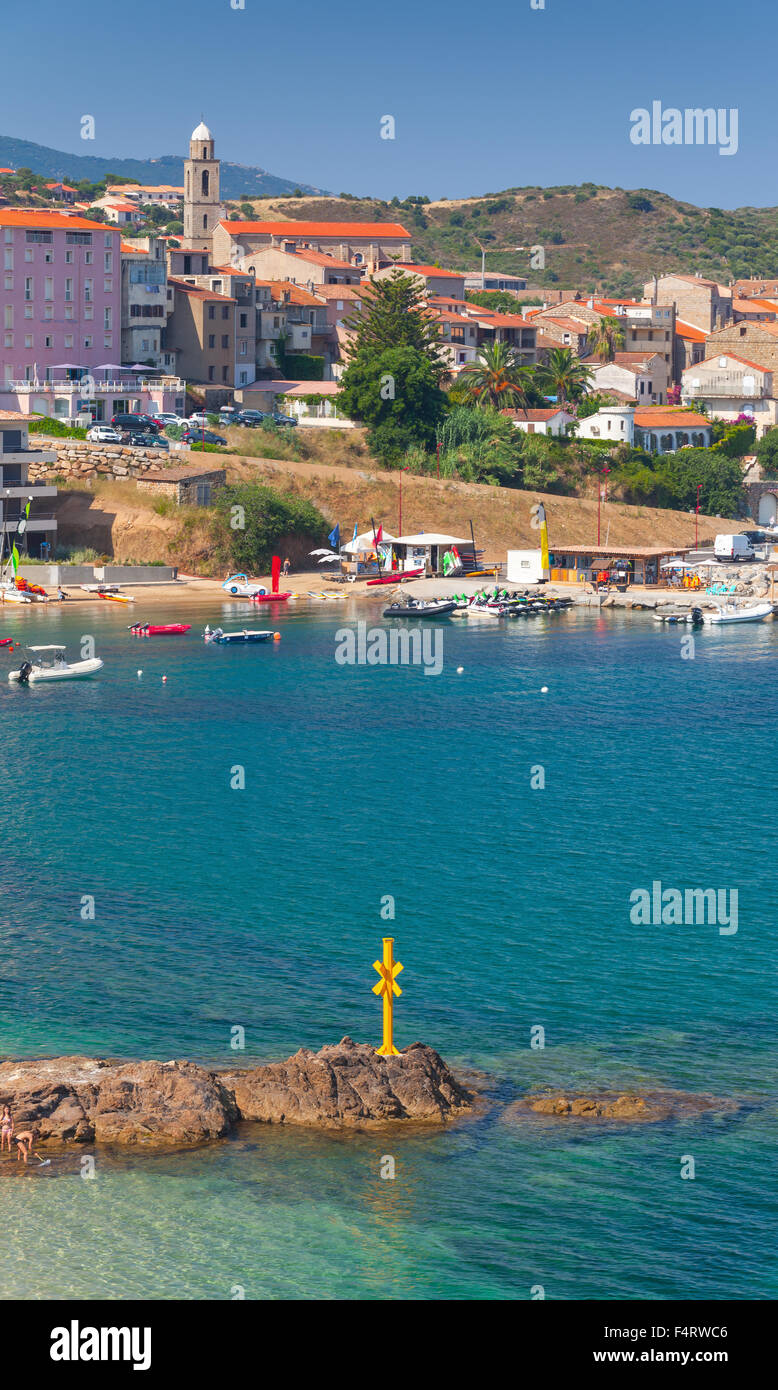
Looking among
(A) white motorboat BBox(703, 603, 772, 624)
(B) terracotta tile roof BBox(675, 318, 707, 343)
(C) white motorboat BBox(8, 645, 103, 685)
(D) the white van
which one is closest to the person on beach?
(C) white motorboat BBox(8, 645, 103, 685)

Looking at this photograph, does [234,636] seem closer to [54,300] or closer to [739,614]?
[739,614]

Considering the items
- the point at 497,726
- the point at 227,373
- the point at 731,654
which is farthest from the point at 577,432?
the point at 497,726

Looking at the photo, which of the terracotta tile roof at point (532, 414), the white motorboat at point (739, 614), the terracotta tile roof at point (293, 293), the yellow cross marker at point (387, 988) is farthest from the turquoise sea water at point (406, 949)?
the terracotta tile roof at point (293, 293)

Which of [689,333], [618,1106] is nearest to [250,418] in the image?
[689,333]

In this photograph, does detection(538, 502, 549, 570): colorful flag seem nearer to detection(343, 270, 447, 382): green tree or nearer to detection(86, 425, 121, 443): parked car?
detection(343, 270, 447, 382): green tree

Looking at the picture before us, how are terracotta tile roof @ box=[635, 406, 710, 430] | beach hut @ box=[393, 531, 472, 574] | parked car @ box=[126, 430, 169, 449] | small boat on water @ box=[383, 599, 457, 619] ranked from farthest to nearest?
terracotta tile roof @ box=[635, 406, 710, 430]
parked car @ box=[126, 430, 169, 449]
beach hut @ box=[393, 531, 472, 574]
small boat on water @ box=[383, 599, 457, 619]

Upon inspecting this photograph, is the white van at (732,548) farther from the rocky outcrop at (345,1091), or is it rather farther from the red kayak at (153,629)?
the rocky outcrop at (345,1091)
